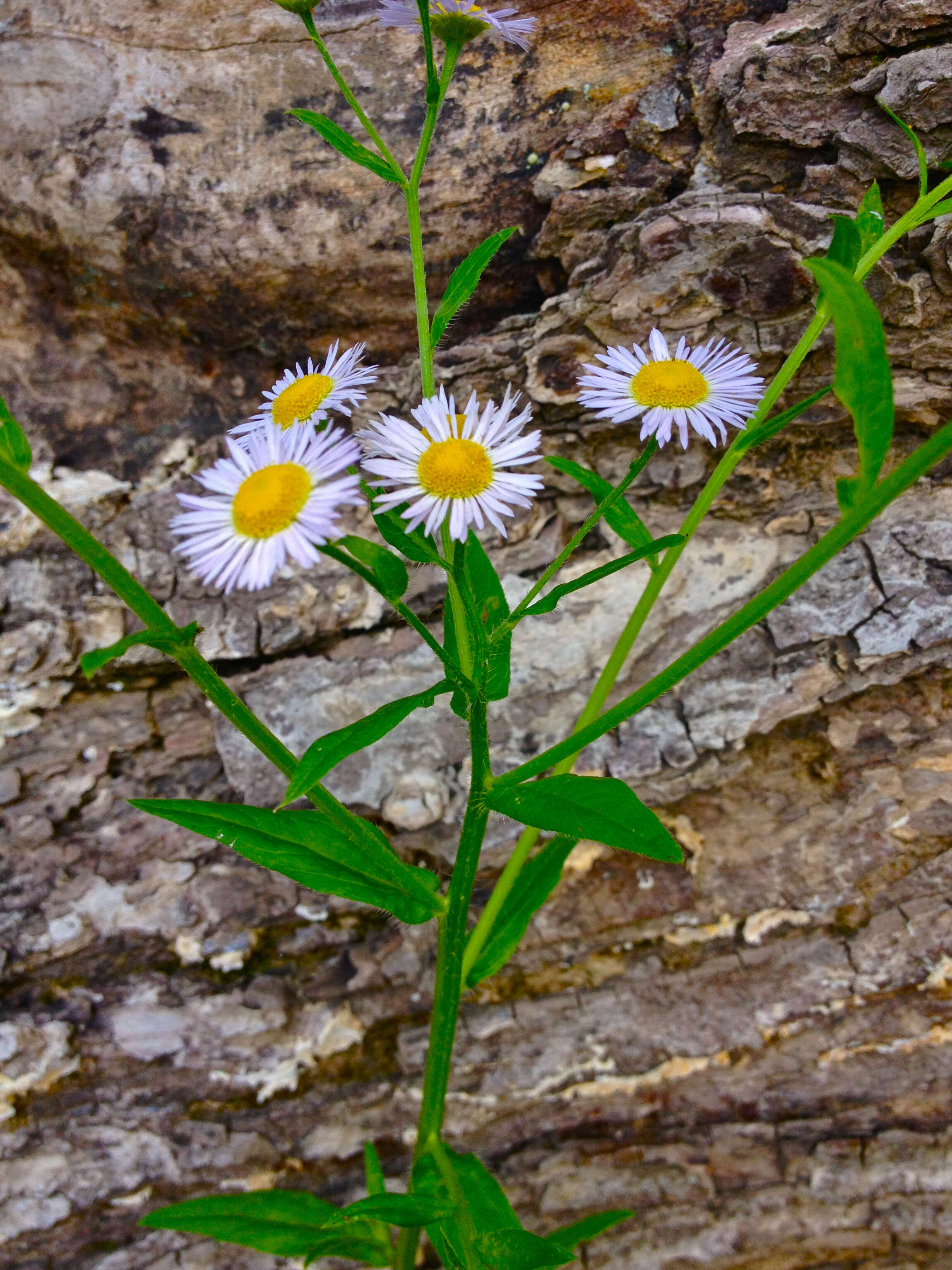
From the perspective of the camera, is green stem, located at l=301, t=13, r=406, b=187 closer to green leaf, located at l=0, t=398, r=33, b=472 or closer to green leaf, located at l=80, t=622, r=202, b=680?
green leaf, located at l=0, t=398, r=33, b=472

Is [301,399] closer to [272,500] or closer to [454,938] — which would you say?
[272,500]

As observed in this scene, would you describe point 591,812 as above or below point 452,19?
below

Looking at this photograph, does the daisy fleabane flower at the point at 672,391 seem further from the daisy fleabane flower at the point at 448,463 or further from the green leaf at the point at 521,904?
the green leaf at the point at 521,904

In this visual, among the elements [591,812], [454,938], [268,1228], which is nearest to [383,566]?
[591,812]

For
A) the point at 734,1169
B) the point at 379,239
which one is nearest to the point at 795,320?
the point at 379,239

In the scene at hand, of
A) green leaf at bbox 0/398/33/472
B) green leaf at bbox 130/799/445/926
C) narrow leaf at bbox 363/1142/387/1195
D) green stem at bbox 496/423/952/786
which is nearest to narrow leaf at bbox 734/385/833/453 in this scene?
green stem at bbox 496/423/952/786

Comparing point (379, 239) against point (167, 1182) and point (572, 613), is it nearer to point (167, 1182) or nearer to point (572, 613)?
point (572, 613)
